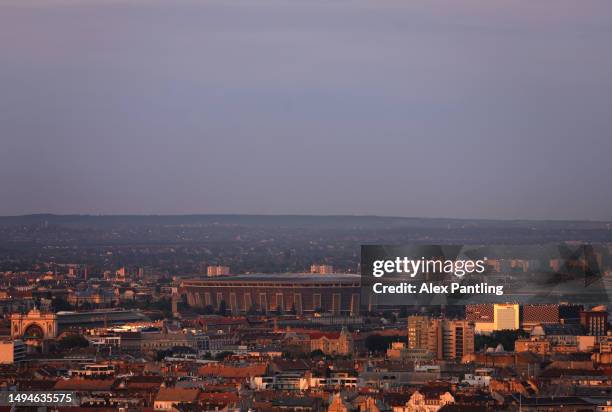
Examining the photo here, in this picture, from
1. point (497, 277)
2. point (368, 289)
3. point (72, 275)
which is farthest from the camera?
point (72, 275)

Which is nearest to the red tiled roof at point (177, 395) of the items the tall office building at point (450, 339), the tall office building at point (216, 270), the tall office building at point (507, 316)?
the tall office building at point (450, 339)

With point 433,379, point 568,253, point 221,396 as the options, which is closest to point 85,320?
point 568,253

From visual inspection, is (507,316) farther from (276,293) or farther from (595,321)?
A: (276,293)

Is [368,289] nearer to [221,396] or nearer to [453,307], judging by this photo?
[453,307]

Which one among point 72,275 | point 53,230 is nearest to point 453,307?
point 72,275

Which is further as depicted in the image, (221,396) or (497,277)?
(497,277)

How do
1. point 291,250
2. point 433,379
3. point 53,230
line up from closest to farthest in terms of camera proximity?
point 433,379
point 291,250
point 53,230

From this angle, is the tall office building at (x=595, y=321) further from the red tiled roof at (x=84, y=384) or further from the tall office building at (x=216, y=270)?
the tall office building at (x=216, y=270)

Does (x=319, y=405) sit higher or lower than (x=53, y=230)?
lower
